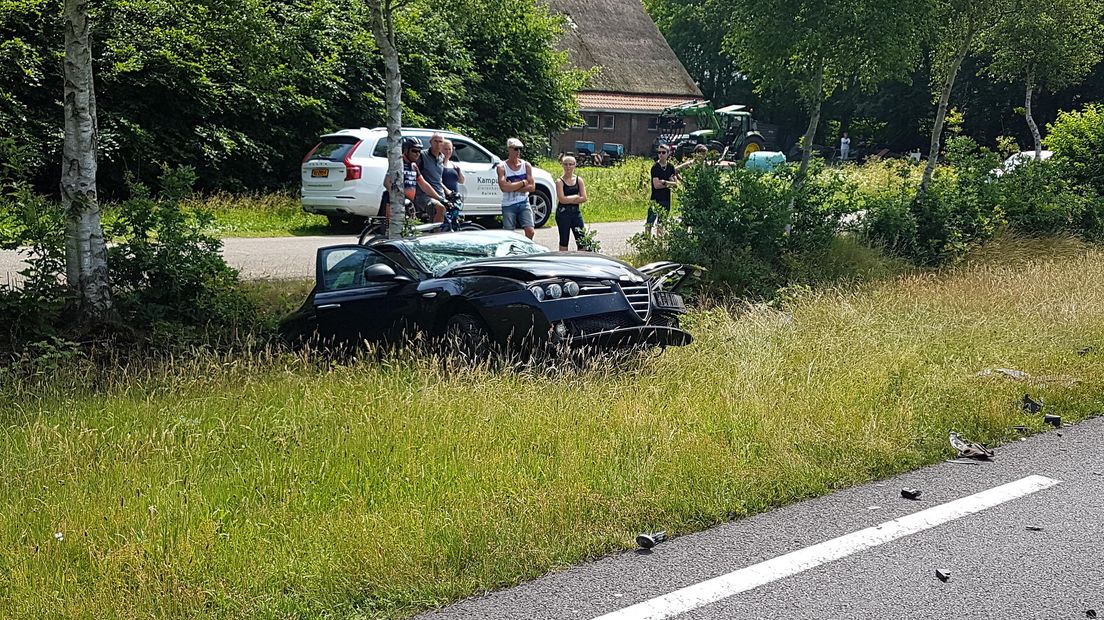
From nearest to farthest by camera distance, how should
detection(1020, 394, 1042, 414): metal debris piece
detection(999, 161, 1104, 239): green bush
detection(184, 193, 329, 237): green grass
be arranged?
detection(1020, 394, 1042, 414): metal debris piece → detection(999, 161, 1104, 239): green bush → detection(184, 193, 329, 237): green grass

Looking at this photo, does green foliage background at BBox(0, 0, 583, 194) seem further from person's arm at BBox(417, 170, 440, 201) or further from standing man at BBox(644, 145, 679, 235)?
standing man at BBox(644, 145, 679, 235)

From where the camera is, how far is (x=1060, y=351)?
8.38 meters

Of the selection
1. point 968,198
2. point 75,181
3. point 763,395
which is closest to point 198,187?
point 75,181

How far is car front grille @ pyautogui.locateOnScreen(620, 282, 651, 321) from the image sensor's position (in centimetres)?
739

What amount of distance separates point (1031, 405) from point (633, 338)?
9.06 feet

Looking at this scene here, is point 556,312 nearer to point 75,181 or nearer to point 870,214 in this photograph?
point 75,181

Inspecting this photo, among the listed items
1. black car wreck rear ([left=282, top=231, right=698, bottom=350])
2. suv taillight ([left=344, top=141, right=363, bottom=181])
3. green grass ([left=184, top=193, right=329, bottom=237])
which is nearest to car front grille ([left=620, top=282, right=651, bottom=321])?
black car wreck rear ([left=282, top=231, right=698, bottom=350])

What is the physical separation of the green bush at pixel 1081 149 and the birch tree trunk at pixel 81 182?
14.5 meters

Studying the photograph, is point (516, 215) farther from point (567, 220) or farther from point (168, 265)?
point (168, 265)

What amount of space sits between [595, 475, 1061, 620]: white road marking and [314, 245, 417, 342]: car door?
4.21 metres

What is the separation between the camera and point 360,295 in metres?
8.30

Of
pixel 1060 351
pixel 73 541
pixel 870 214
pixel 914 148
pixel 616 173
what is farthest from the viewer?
pixel 914 148

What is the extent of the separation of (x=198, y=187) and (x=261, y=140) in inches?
65.5

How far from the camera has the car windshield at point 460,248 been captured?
809 cm
